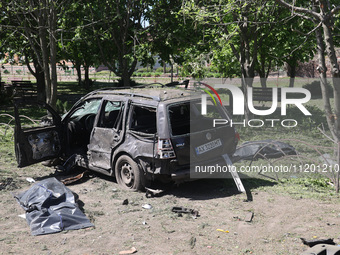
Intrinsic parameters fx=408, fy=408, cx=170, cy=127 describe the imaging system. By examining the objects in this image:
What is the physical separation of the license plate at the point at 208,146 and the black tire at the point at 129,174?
1118 mm

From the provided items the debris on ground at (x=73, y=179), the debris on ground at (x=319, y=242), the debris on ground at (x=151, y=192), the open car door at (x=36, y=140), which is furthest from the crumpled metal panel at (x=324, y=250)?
the open car door at (x=36, y=140)

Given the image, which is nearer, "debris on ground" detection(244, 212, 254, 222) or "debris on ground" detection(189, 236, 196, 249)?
"debris on ground" detection(189, 236, 196, 249)

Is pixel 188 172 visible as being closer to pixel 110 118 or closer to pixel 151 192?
pixel 151 192

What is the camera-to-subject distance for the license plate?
734 centimetres

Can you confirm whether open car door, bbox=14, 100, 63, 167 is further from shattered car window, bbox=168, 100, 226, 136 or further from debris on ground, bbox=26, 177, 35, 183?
shattered car window, bbox=168, 100, 226, 136

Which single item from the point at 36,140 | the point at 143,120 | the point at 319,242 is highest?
the point at 143,120

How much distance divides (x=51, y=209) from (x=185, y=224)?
6.90 ft

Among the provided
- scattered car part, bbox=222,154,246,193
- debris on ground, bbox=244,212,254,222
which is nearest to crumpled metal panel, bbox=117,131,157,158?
scattered car part, bbox=222,154,246,193

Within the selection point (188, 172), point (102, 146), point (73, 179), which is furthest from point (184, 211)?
point (73, 179)

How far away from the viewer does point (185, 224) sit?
6.12m

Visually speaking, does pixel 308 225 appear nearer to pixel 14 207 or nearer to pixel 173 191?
pixel 173 191

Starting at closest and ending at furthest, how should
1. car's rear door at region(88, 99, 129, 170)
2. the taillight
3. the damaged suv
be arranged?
the taillight, the damaged suv, car's rear door at region(88, 99, 129, 170)

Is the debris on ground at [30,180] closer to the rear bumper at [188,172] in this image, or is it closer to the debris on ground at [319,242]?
the rear bumper at [188,172]

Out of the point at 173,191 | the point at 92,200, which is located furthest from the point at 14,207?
the point at 173,191
